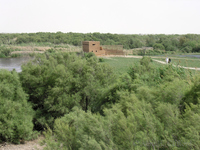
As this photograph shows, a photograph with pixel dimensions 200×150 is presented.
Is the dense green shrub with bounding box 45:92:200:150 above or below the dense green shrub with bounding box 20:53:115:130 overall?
above

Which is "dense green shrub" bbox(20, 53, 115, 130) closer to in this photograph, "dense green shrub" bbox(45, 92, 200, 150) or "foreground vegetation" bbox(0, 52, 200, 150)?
"foreground vegetation" bbox(0, 52, 200, 150)

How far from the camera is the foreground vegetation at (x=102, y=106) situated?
214 inches

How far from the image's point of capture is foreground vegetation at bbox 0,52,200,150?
5430mm

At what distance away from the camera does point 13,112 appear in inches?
517

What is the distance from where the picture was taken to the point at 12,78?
14.6m

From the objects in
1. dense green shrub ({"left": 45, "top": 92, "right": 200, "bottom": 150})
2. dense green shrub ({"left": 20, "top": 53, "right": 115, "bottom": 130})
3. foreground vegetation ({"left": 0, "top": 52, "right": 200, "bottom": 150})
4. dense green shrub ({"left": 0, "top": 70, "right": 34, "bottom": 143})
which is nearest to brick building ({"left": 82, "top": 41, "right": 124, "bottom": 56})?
foreground vegetation ({"left": 0, "top": 52, "right": 200, "bottom": 150})

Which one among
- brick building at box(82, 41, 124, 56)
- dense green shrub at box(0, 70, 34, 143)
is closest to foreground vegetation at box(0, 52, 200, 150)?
dense green shrub at box(0, 70, 34, 143)

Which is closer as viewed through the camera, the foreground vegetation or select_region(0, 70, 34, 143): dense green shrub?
the foreground vegetation

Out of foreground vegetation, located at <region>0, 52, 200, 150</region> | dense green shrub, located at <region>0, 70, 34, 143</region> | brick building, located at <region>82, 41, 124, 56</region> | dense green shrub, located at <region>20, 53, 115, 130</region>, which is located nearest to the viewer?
foreground vegetation, located at <region>0, 52, 200, 150</region>

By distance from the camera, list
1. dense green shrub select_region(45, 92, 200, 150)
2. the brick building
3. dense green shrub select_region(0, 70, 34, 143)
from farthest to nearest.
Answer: the brick building
dense green shrub select_region(0, 70, 34, 143)
dense green shrub select_region(45, 92, 200, 150)

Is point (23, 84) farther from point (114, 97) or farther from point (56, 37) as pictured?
point (56, 37)

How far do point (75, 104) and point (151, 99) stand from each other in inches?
352

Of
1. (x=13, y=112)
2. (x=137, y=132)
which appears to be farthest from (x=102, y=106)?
(x=137, y=132)

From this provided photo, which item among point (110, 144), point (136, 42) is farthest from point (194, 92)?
point (136, 42)
